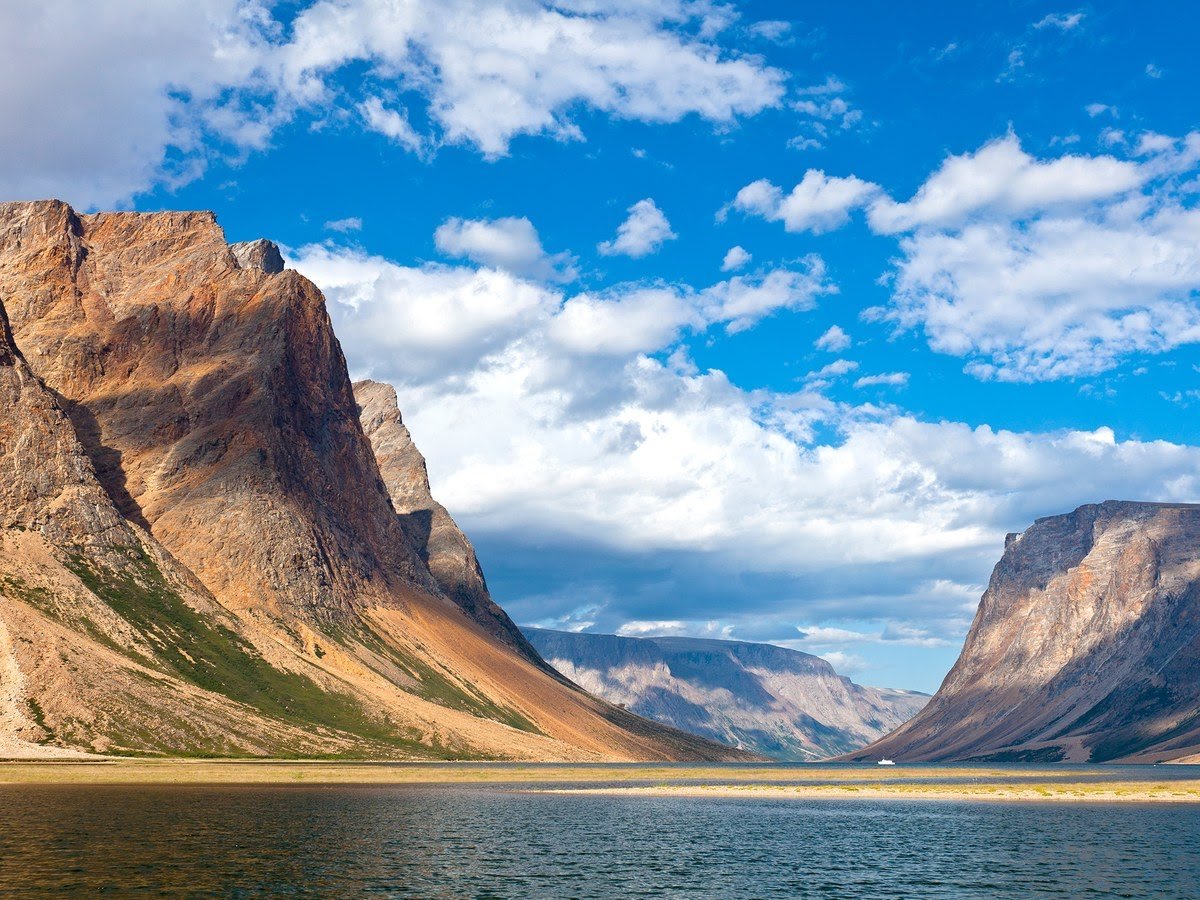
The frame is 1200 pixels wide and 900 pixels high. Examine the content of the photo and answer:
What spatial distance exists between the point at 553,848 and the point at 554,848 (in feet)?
0.32

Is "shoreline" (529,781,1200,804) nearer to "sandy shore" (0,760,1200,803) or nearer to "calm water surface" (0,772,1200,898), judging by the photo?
"sandy shore" (0,760,1200,803)

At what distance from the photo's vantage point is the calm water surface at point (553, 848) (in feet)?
220

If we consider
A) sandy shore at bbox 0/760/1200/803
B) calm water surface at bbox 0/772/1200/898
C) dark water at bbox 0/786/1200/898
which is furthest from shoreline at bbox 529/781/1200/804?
calm water surface at bbox 0/772/1200/898

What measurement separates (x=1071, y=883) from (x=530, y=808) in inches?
2696

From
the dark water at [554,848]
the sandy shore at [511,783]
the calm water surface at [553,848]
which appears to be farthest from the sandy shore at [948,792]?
the calm water surface at [553,848]

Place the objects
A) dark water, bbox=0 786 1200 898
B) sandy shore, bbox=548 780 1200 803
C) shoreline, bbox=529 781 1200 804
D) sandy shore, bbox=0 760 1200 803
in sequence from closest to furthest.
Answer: dark water, bbox=0 786 1200 898 < sandy shore, bbox=0 760 1200 803 < shoreline, bbox=529 781 1200 804 < sandy shore, bbox=548 780 1200 803

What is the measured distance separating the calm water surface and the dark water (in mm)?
214

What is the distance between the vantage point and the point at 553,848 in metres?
88.4

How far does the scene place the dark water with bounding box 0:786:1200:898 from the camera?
67.1 m

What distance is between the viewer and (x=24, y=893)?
57031 mm

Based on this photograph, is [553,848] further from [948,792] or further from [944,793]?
[948,792]

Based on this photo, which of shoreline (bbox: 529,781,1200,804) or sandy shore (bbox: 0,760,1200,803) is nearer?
sandy shore (bbox: 0,760,1200,803)

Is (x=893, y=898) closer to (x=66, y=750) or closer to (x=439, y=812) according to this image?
(x=439, y=812)

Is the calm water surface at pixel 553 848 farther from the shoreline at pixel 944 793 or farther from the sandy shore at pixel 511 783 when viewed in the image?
the shoreline at pixel 944 793
